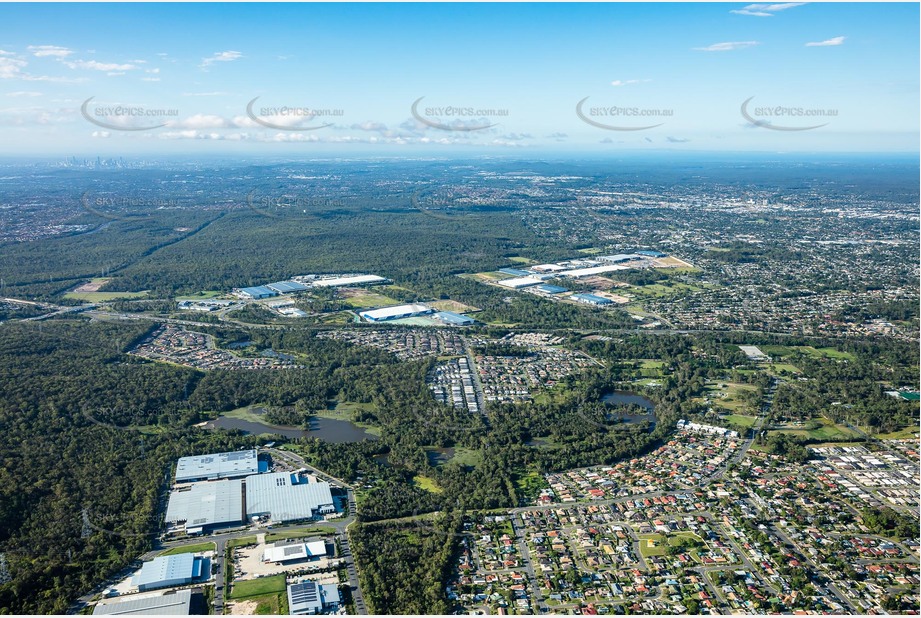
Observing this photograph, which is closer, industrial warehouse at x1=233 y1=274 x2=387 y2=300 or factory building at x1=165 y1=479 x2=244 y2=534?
factory building at x1=165 y1=479 x2=244 y2=534

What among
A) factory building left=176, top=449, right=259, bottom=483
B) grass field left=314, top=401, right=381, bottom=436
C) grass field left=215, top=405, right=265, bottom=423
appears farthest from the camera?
grass field left=215, top=405, right=265, bottom=423

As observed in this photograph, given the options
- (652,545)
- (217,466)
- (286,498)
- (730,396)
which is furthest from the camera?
(730,396)

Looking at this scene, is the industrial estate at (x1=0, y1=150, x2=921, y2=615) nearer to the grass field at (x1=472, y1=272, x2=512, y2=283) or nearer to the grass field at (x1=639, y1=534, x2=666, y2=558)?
the grass field at (x1=639, y1=534, x2=666, y2=558)

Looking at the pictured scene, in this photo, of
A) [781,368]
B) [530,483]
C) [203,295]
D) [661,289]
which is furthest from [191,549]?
[661,289]

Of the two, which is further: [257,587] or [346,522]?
[346,522]

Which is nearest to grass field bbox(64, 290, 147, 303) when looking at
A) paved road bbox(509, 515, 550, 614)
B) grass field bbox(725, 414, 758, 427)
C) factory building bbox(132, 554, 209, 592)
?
factory building bbox(132, 554, 209, 592)

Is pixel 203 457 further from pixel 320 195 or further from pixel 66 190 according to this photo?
pixel 66 190

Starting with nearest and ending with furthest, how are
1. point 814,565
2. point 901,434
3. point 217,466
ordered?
1. point 814,565
2. point 217,466
3. point 901,434

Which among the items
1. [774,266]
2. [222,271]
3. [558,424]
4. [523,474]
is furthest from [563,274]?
[523,474]

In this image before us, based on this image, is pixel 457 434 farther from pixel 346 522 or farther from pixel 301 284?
pixel 301 284
